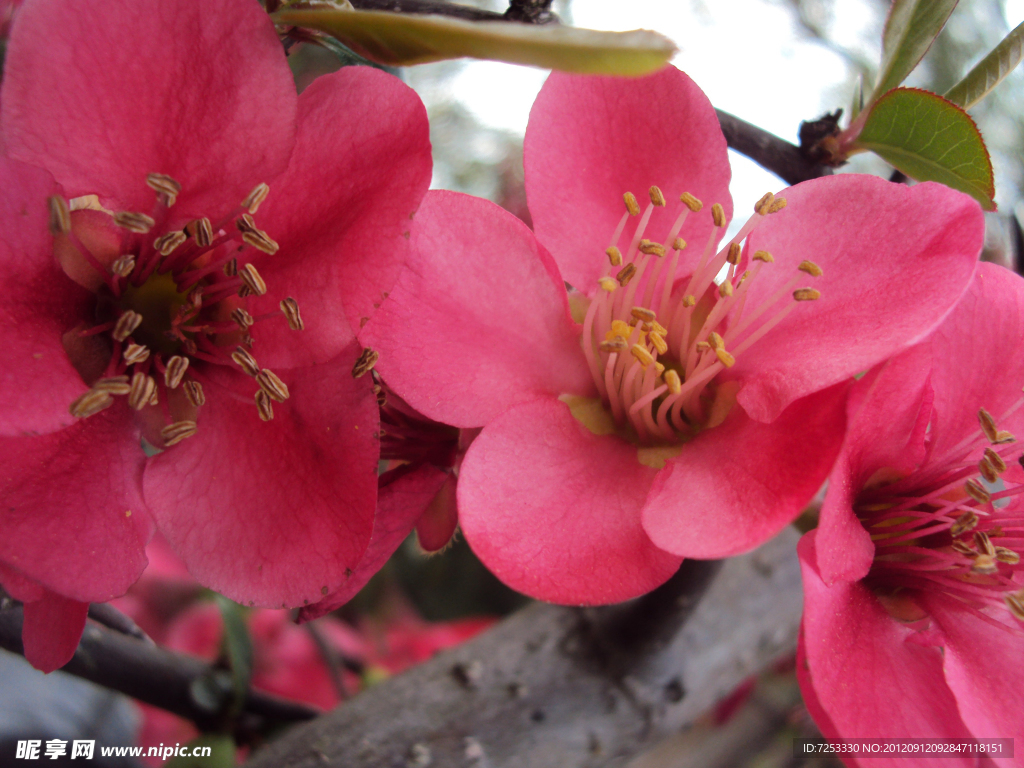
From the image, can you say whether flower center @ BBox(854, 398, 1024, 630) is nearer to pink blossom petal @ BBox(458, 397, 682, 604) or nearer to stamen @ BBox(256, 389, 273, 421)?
pink blossom petal @ BBox(458, 397, 682, 604)

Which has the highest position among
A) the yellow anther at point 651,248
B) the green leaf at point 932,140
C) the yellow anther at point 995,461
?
the green leaf at point 932,140

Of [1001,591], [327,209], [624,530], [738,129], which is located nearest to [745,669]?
[1001,591]

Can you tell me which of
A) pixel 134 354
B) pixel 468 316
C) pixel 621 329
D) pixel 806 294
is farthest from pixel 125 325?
pixel 806 294

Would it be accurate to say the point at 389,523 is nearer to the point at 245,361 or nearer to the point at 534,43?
the point at 245,361

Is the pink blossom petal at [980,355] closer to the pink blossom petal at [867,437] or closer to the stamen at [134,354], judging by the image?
the pink blossom petal at [867,437]

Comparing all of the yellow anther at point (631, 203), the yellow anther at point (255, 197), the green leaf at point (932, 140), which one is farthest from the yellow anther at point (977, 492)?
the yellow anther at point (255, 197)

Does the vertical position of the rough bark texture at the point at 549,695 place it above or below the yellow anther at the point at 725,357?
below

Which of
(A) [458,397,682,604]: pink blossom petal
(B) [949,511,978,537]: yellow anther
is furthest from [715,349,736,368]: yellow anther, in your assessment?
(B) [949,511,978,537]: yellow anther
